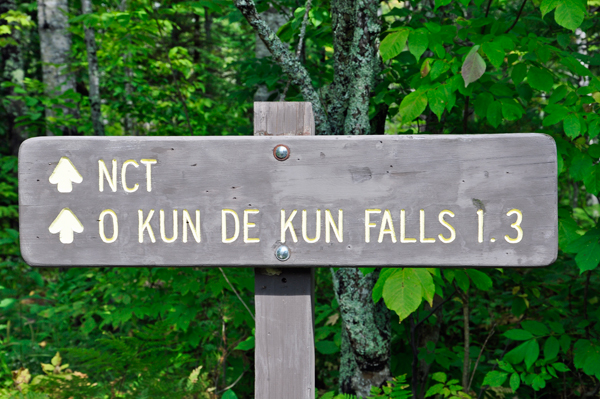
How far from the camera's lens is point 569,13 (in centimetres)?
171

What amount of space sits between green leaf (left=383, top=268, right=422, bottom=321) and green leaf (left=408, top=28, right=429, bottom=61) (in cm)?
95

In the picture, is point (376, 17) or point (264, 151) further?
point (376, 17)

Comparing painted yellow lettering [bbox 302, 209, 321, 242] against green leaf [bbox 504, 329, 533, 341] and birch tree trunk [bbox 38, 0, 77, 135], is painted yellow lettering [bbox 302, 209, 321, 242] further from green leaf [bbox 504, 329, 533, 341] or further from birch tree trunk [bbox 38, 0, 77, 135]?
birch tree trunk [bbox 38, 0, 77, 135]

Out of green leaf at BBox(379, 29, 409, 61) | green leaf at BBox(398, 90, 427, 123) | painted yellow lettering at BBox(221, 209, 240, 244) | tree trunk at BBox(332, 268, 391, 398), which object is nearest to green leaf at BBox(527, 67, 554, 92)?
green leaf at BBox(398, 90, 427, 123)

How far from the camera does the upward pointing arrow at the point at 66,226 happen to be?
1217mm

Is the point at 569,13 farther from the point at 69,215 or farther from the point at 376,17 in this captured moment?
the point at 69,215

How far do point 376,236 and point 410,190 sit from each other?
0.16 m

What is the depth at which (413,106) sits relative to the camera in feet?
6.41

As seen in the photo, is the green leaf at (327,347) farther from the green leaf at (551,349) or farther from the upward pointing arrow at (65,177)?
the upward pointing arrow at (65,177)

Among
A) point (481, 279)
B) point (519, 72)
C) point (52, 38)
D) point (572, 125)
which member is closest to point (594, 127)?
point (572, 125)

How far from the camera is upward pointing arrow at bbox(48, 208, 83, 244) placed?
122 centimetres

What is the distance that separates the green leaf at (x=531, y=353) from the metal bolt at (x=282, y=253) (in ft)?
5.56

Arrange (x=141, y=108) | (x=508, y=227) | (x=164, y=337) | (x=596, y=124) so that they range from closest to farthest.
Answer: (x=508, y=227) → (x=596, y=124) → (x=164, y=337) → (x=141, y=108)

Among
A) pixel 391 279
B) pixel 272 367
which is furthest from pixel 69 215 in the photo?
pixel 391 279
